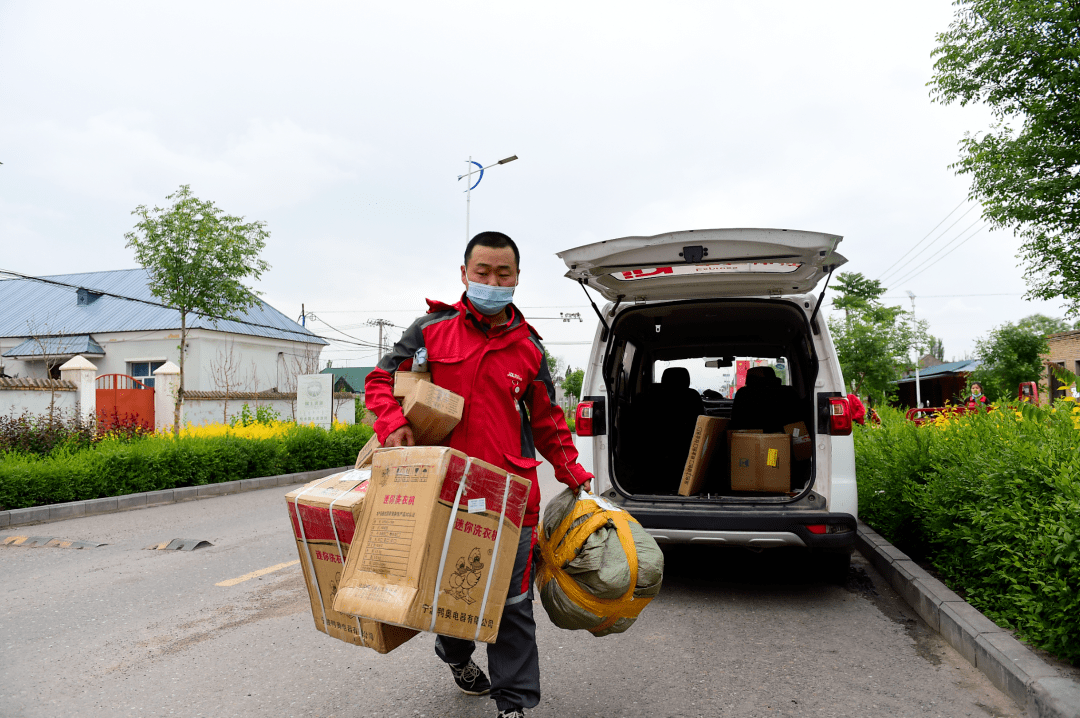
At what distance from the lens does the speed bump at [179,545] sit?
22.0 ft

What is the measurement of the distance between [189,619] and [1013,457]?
187 inches

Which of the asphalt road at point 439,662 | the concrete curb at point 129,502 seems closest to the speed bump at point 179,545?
the asphalt road at point 439,662

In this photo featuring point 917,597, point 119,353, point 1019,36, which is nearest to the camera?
point 917,597

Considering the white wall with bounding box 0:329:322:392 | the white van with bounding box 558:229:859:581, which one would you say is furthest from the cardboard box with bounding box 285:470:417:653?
the white wall with bounding box 0:329:322:392

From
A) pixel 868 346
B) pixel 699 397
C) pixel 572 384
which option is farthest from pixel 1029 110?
pixel 572 384

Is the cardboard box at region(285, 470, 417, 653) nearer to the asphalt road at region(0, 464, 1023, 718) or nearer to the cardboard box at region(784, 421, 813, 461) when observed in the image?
the asphalt road at region(0, 464, 1023, 718)

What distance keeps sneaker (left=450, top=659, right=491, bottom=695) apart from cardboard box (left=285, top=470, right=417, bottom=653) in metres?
0.62

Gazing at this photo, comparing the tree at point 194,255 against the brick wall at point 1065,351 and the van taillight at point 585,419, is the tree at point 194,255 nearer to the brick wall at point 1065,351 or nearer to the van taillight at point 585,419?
the van taillight at point 585,419

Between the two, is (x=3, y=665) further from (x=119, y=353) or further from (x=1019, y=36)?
(x=119, y=353)

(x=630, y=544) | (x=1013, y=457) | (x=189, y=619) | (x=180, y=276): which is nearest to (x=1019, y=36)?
(x=1013, y=457)

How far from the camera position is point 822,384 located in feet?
15.0

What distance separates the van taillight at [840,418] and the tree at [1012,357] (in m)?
32.0

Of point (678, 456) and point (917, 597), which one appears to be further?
point (678, 456)

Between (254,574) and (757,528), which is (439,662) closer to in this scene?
(757,528)
